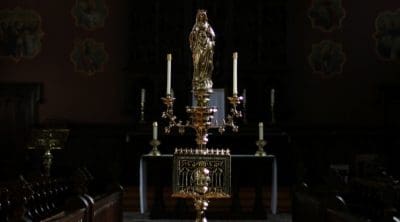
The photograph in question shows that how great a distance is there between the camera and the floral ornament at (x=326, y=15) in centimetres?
1415

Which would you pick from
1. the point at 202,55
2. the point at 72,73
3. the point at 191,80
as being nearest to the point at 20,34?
A: the point at 72,73

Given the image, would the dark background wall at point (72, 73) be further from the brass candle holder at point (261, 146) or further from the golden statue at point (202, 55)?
the golden statue at point (202, 55)

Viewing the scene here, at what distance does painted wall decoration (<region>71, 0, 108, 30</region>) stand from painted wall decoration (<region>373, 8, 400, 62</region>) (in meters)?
6.59

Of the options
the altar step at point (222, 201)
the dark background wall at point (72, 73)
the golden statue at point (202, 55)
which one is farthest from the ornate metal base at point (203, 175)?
the dark background wall at point (72, 73)

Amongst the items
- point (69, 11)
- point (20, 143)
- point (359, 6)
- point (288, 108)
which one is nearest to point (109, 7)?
point (69, 11)

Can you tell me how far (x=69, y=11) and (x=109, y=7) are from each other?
0.97 meters

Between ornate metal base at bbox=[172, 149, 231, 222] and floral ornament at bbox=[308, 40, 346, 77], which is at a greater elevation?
floral ornament at bbox=[308, 40, 346, 77]

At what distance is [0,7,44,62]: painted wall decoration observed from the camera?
14125 mm

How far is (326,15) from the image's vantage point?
14172 millimetres

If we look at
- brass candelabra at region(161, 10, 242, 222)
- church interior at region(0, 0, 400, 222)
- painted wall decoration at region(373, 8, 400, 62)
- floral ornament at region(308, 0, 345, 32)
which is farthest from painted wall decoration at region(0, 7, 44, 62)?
brass candelabra at region(161, 10, 242, 222)

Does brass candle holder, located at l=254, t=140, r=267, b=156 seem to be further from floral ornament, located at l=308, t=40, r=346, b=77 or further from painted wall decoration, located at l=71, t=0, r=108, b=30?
painted wall decoration, located at l=71, t=0, r=108, b=30

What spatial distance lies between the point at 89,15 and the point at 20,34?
5.67ft

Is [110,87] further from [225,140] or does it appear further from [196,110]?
[196,110]

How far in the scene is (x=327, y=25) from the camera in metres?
14.1
